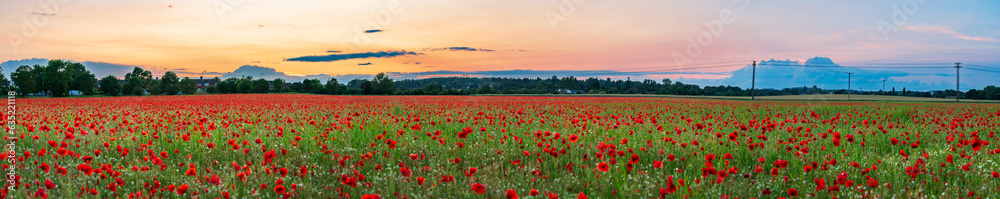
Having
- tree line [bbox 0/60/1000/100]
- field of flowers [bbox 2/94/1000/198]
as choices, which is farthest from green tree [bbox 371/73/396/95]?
field of flowers [bbox 2/94/1000/198]

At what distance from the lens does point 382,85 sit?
102500mm

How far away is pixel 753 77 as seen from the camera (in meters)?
70.4

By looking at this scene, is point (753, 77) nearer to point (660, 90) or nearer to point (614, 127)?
point (660, 90)

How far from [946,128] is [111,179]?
12983mm

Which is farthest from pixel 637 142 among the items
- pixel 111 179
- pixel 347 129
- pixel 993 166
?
pixel 111 179

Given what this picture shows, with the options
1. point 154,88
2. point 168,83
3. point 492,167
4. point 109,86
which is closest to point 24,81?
point 109,86

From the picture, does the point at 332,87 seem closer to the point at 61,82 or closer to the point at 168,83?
the point at 168,83

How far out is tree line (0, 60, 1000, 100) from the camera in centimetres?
7019

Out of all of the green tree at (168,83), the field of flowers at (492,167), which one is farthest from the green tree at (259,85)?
the field of flowers at (492,167)

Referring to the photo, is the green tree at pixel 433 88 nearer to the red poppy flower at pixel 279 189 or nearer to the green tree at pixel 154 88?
the green tree at pixel 154 88

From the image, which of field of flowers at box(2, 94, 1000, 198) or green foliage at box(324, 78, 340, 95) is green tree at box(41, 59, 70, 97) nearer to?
green foliage at box(324, 78, 340, 95)

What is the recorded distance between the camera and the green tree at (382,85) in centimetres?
9544

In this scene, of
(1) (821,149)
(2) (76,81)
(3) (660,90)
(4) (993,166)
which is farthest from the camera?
(3) (660,90)

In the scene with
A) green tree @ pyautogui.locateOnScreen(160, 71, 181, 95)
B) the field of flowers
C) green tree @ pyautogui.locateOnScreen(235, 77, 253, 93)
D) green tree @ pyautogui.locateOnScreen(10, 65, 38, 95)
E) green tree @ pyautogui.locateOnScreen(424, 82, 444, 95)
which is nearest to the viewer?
the field of flowers
